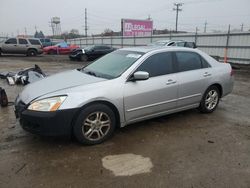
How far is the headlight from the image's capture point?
337 centimetres

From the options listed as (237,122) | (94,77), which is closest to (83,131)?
(94,77)

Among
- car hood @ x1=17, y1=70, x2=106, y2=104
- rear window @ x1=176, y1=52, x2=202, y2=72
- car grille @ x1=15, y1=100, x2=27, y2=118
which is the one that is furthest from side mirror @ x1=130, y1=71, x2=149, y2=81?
car grille @ x1=15, y1=100, x2=27, y2=118

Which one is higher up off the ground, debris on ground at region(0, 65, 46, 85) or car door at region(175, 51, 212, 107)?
car door at region(175, 51, 212, 107)

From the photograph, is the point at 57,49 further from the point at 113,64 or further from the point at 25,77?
the point at 113,64

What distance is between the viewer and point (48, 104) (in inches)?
134

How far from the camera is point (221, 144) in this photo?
12.7 feet

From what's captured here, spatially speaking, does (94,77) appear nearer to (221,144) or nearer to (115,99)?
(115,99)

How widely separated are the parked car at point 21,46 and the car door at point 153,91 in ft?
66.4

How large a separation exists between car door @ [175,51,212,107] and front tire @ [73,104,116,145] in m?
1.58

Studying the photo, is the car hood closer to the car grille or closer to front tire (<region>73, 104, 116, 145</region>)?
the car grille

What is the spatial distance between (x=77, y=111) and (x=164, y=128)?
1.80 m

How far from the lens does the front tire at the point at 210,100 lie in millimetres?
5183

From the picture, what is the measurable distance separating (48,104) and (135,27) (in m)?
33.0

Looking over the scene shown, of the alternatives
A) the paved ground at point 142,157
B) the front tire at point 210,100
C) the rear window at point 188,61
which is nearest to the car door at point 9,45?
the paved ground at point 142,157
